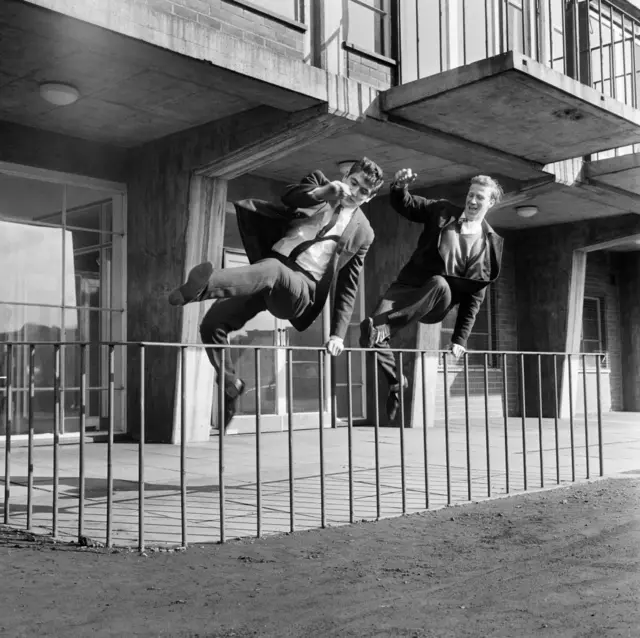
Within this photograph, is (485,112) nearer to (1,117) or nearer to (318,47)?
(318,47)

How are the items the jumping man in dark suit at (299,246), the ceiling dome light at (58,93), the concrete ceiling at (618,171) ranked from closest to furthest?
the jumping man in dark suit at (299,246), the ceiling dome light at (58,93), the concrete ceiling at (618,171)

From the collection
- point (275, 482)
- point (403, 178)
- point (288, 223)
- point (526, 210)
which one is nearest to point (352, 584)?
point (288, 223)

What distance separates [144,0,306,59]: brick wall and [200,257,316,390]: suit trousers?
4957mm

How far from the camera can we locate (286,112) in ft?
33.7

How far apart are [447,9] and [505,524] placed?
8174 mm

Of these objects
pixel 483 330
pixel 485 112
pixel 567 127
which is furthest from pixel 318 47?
pixel 483 330

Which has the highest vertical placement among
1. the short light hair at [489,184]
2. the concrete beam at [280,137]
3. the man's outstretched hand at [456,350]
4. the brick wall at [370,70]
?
the brick wall at [370,70]

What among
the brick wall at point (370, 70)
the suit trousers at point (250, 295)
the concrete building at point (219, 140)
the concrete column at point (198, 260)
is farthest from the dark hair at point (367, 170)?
the concrete column at point (198, 260)

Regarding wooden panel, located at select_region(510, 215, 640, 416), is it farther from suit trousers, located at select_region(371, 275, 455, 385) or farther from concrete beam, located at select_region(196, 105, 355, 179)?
suit trousers, located at select_region(371, 275, 455, 385)

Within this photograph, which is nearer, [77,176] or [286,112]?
[286,112]

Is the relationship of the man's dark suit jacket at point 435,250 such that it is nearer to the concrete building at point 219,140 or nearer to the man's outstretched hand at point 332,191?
the man's outstretched hand at point 332,191

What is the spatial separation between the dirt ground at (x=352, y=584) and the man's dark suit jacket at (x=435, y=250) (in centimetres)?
151

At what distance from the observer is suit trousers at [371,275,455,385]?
520cm

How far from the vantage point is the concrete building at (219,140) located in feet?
30.3
